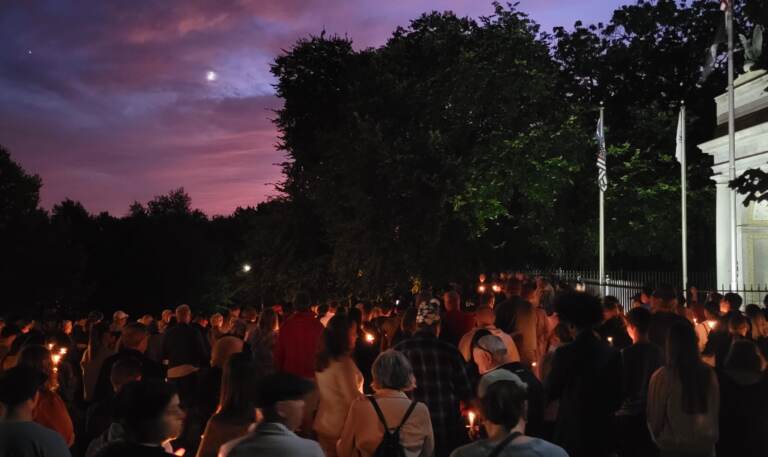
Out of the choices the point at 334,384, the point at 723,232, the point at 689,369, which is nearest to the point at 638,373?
the point at 689,369

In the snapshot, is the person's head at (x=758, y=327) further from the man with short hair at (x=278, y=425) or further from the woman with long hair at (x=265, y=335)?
the man with short hair at (x=278, y=425)

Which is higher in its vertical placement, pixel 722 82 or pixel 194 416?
pixel 722 82

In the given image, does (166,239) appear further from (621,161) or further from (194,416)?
(194,416)

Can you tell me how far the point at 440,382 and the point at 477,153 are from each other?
90.5 ft

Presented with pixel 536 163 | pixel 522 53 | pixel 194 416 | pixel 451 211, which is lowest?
pixel 194 416

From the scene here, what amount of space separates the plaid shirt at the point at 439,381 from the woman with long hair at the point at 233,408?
2281 millimetres

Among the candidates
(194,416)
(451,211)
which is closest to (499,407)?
(194,416)

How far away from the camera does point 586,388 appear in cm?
592

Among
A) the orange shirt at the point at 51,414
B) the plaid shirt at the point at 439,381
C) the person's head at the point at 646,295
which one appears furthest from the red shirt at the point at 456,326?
the orange shirt at the point at 51,414

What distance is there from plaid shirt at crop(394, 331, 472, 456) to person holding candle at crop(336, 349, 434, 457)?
1386mm

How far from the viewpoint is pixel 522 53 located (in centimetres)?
3544

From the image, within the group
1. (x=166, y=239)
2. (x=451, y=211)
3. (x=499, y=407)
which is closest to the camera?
(x=499, y=407)

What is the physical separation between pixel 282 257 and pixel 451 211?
825 centimetres

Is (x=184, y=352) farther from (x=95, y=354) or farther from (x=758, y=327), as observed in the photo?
(x=758, y=327)
